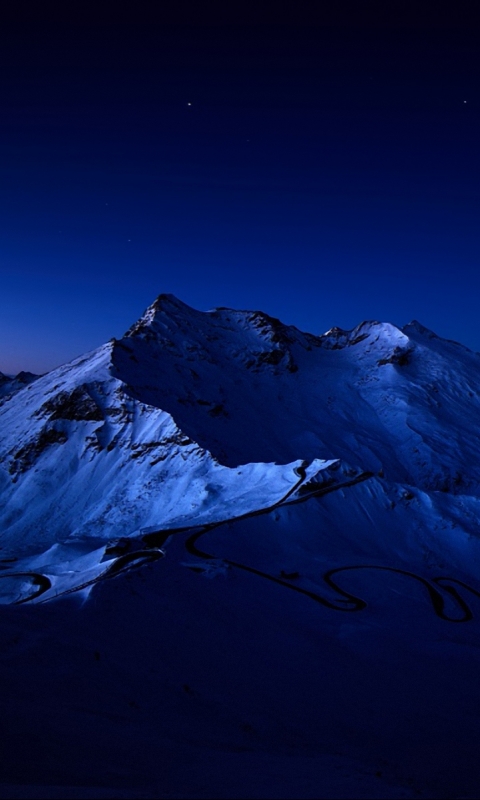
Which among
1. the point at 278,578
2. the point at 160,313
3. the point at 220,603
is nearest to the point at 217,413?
the point at 160,313

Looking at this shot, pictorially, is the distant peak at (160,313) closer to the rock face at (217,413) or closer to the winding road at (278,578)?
the rock face at (217,413)

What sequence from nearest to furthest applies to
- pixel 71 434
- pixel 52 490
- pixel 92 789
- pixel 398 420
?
pixel 92 789 → pixel 52 490 → pixel 71 434 → pixel 398 420

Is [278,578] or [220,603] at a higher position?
[278,578]

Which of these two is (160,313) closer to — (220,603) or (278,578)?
(278,578)

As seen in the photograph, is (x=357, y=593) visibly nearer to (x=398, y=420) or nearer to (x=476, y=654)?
(x=476, y=654)

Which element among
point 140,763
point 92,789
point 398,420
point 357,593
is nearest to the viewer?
point 92,789

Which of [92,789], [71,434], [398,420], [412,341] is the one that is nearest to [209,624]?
[92,789]

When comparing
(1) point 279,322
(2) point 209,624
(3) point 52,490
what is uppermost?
(1) point 279,322

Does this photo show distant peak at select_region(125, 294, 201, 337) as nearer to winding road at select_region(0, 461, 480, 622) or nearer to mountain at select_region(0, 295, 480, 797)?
mountain at select_region(0, 295, 480, 797)
